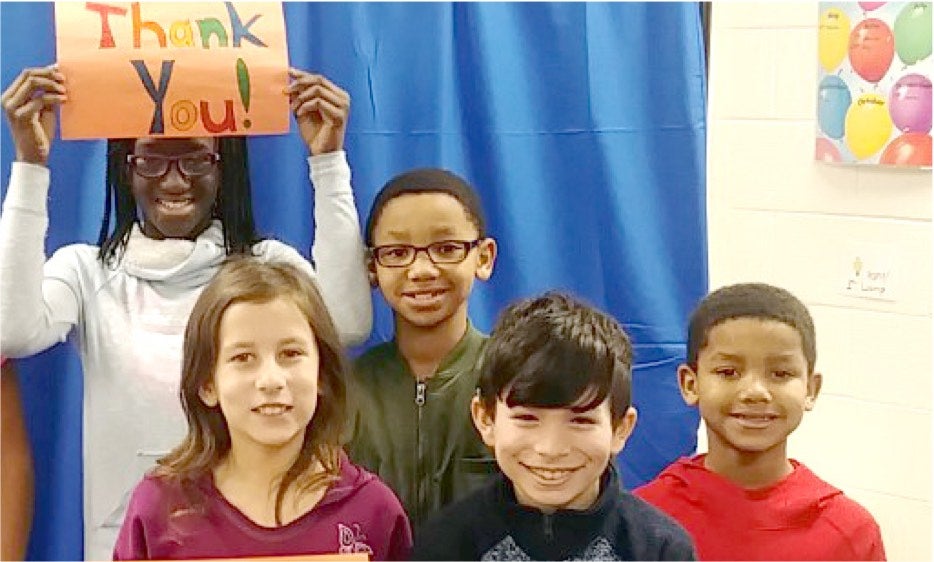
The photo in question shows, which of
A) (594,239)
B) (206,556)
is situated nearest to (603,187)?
(594,239)

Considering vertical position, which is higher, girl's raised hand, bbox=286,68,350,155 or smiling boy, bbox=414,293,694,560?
girl's raised hand, bbox=286,68,350,155

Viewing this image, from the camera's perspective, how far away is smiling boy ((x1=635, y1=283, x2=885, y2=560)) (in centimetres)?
131

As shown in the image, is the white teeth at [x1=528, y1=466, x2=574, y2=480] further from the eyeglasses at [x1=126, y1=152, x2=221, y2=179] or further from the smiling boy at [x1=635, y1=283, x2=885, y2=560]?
the eyeglasses at [x1=126, y1=152, x2=221, y2=179]

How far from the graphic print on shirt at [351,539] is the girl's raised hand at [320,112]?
0.37 metres

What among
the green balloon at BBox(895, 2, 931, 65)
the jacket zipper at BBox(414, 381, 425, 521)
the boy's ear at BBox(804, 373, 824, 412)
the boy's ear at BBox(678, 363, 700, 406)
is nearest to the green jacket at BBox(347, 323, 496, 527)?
the jacket zipper at BBox(414, 381, 425, 521)

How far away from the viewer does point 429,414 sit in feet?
4.41

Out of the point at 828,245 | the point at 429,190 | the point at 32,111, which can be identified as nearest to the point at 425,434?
the point at 429,190

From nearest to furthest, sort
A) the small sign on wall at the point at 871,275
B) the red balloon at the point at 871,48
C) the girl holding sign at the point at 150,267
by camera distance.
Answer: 1. the girl holding sign at the point at 150,267
2. the red balloon at the point at 871,48
3. the small sign on wall at the point at 871,275

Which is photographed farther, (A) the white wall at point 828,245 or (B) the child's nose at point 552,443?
(A) the white wall at point 828,245

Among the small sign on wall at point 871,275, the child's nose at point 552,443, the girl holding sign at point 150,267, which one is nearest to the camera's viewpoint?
the child's nose at point 552,443

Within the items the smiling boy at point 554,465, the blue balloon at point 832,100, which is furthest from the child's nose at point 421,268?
the blue balloon at point 832,100

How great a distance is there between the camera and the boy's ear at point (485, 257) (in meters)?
1.35

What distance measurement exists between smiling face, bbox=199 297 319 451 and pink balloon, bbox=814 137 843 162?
745 mm

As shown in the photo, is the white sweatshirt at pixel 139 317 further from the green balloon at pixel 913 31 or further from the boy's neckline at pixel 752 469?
the green balloon at pixel 913 31
